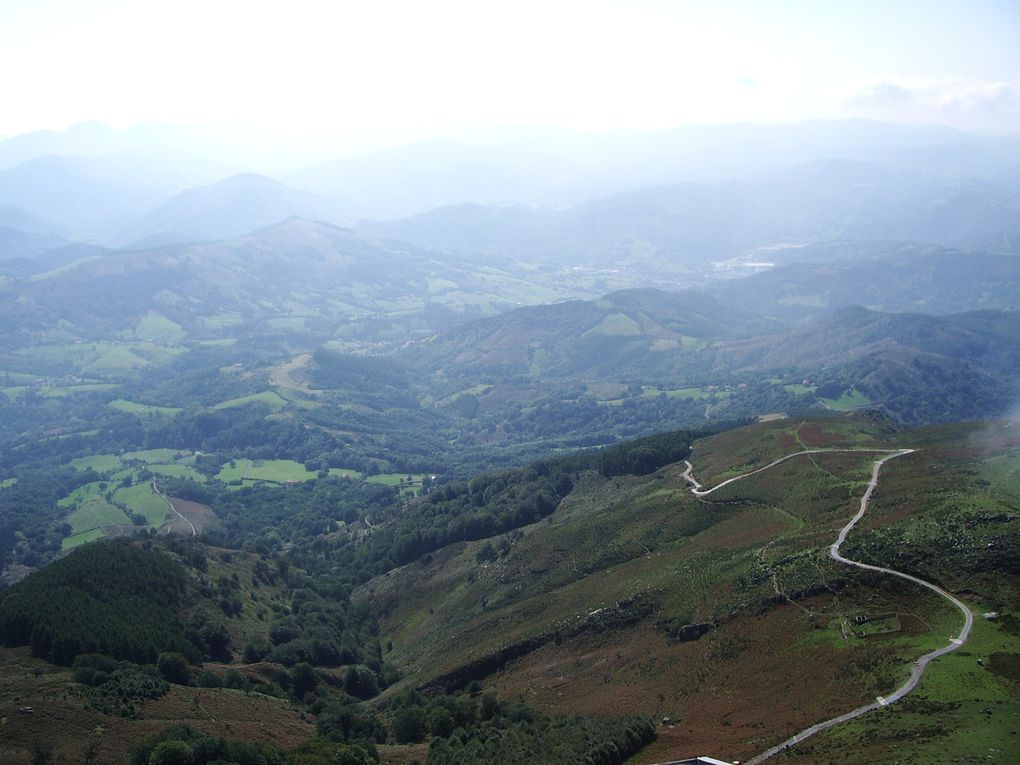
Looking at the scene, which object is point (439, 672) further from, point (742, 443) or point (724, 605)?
point (742, 443)

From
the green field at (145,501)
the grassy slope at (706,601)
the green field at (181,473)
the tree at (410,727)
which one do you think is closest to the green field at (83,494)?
the green field at (145,501)

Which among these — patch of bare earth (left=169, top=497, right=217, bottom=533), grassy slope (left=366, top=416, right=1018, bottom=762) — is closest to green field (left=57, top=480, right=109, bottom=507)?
patch of bare earth (left=169, top=497, right=217, bottom=533)

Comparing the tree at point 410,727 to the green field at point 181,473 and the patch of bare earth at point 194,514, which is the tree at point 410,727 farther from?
the green field at point 181,473

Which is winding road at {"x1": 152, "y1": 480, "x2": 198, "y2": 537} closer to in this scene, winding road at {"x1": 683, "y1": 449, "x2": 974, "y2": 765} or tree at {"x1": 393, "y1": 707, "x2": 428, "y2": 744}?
tree at {"x1": 393, "y1": 707, "x2": 428, "y2": 744}

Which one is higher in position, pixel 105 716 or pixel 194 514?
pixel 105 716

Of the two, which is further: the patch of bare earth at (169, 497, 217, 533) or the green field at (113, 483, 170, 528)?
the green field at (113, 483, 170, 528)

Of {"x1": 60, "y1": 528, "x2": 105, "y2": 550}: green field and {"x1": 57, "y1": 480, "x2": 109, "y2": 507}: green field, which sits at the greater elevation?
{"x1": 60, "y1": 528, "x2": 105, "y2": 550}: green field

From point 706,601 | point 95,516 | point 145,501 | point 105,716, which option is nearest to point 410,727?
point 105,716

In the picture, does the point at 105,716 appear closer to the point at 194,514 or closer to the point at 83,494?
the point at 194,514
